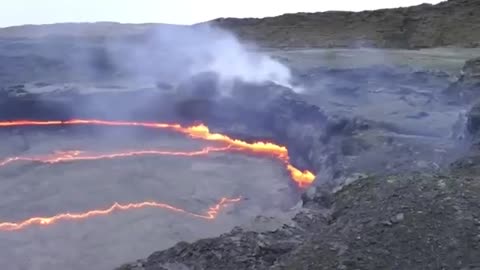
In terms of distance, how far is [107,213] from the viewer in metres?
11.1

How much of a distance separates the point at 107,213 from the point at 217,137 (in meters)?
4.34

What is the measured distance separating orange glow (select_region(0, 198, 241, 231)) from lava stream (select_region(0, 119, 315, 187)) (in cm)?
156

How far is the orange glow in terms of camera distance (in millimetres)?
10852

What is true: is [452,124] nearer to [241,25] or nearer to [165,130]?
[165,130]

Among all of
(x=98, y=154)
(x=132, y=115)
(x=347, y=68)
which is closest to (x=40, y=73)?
(x=132, y=115)

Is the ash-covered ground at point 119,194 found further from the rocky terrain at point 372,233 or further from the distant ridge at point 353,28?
the distant ridge at point 353,28

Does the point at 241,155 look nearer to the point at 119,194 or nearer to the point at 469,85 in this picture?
the point at 119,194

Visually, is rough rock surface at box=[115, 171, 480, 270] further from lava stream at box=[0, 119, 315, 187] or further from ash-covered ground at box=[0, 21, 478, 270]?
lava stream at box=[0, 119, 315, 187]

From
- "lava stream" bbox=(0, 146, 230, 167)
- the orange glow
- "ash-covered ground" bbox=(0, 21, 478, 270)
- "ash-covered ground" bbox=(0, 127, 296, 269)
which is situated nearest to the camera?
"ash-covered ground" bbox=(0, 21, 478, 270)

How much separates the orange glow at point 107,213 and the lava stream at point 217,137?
5.13 feet

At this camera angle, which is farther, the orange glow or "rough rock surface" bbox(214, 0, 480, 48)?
"rough rock surface" bbox(214, 0, 480, 48)

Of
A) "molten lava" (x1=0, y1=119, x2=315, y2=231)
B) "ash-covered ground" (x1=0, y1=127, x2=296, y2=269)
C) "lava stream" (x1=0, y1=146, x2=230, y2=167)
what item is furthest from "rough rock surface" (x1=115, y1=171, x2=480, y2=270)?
"lava stream" (x1=0, y1=146, x2=230, y2=167)

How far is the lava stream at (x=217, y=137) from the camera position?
41.6 ft

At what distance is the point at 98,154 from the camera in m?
13.8
